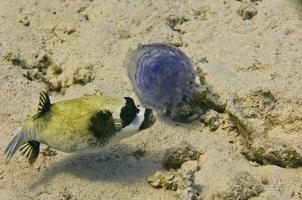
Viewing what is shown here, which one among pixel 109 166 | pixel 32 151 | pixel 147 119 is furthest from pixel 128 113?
pixel 32 151

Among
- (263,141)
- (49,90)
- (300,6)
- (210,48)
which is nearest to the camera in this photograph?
(263,141)

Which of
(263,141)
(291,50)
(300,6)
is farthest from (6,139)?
(300,6)

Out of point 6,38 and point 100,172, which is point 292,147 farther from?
point 6,38

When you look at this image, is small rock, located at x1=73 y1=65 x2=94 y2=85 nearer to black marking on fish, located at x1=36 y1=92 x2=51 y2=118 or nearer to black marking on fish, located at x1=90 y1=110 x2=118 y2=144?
black marking on fish, located at x1=36 y1=92 x2=51 y2=118

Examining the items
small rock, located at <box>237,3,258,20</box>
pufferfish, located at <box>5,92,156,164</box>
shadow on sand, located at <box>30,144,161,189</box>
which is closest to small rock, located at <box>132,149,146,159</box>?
shadow on sand, located at <box>30,144,161,189</box>

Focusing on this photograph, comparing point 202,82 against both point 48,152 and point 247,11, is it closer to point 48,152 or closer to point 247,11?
point 247,11

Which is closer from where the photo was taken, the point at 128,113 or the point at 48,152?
the point at 128,113

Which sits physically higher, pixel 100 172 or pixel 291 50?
pixel 291 50

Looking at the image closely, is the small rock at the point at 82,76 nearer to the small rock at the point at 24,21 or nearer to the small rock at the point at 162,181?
the small rock at the point at 24,21
